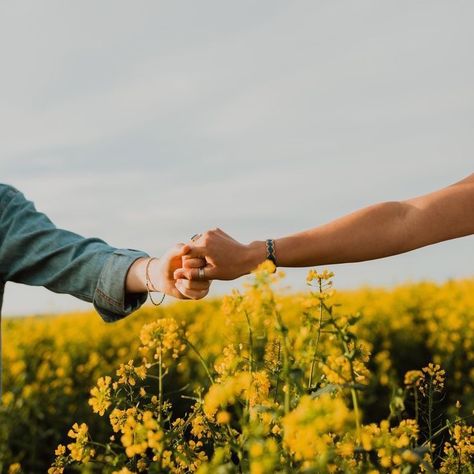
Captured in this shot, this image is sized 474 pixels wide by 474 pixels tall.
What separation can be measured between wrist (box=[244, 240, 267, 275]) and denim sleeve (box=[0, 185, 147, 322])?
707 millimetres

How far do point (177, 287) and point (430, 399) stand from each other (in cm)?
94

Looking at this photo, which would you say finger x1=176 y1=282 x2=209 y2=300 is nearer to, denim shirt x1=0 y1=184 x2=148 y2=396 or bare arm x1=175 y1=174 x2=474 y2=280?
bare arm x1=175 y1=174 x2=474 y2=280

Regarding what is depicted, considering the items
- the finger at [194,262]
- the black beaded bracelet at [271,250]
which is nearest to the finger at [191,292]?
the finger at [194,262]

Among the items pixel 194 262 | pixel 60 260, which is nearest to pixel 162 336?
pixel 194 262

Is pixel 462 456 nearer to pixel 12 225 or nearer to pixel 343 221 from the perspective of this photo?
pixel 343 221

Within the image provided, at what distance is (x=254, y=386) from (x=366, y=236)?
0.64m

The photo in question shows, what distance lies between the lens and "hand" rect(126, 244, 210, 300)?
8.41 ft

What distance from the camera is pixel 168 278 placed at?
2.66m

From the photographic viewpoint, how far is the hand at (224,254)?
230cm

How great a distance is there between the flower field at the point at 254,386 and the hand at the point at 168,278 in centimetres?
18

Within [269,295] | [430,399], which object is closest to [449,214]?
[430,399]

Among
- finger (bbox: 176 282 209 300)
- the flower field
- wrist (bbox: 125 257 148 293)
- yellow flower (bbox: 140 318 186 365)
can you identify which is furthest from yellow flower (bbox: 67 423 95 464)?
wrist (bbox: 125 257 148 293)

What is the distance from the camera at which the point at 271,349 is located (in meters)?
2.01

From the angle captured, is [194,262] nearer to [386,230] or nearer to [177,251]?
[177,251]
